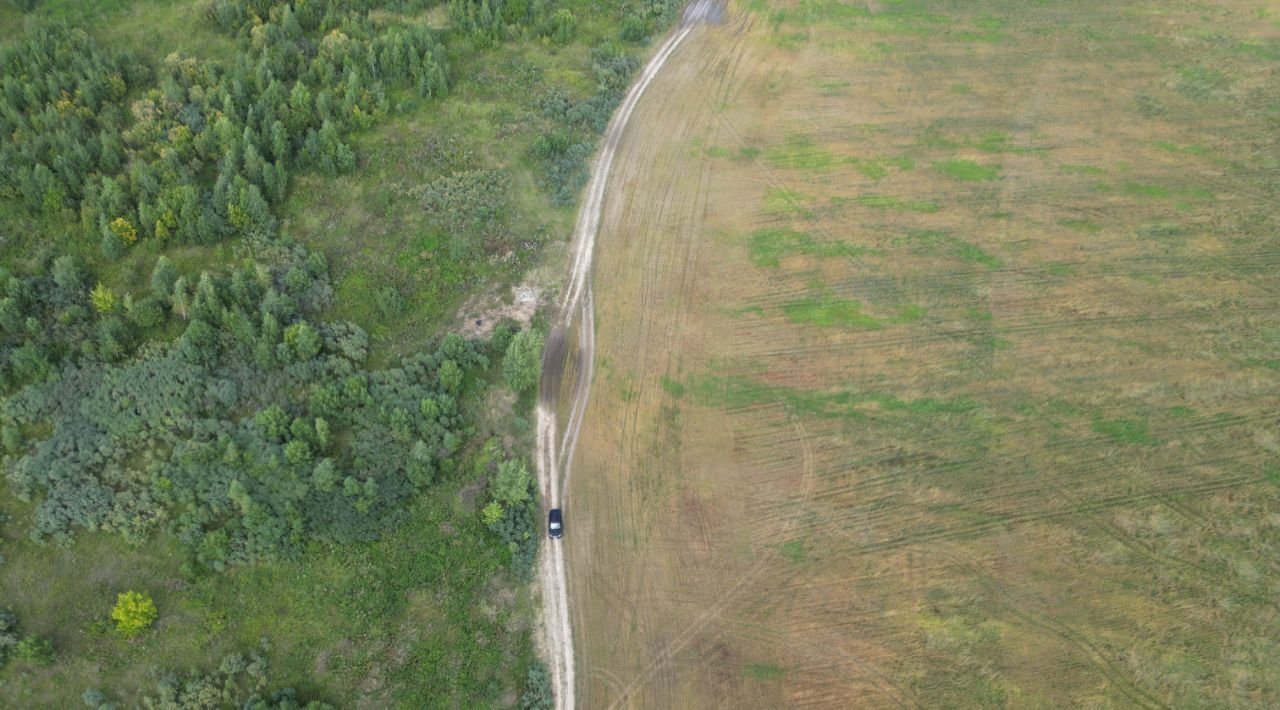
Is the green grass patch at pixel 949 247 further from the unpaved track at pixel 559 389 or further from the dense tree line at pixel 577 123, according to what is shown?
the dense tree line at pixel 577 123

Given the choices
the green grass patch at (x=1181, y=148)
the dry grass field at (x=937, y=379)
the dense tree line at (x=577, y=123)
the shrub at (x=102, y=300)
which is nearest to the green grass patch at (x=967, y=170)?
the dry grass field at (x=937, y=379)

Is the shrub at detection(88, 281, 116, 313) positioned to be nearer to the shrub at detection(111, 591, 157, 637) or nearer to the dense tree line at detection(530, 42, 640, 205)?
the shrub at detection(111, 591, 157, 637)

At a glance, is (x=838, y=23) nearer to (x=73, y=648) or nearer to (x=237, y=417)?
(x=237, y=417)

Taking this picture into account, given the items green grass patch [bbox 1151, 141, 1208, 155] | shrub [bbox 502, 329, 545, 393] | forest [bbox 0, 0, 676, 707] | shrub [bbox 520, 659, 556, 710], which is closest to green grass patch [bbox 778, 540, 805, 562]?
forest [bbox 0, 0, 676, 707]

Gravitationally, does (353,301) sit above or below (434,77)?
below

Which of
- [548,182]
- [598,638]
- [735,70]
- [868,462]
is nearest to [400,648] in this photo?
[598,638]

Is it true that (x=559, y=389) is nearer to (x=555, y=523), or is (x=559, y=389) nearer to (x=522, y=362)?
(x=522, y=362)
